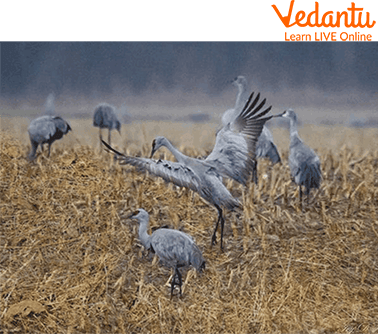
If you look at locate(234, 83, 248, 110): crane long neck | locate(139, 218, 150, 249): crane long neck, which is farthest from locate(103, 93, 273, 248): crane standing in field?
locate(234, 83, 248, 110): crane long neck

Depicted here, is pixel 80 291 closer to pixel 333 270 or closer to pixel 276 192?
pixel 333 270

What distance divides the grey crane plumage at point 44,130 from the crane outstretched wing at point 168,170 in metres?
2.66

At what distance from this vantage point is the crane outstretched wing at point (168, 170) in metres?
3.18

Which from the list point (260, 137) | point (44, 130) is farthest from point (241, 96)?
point (44, 130)

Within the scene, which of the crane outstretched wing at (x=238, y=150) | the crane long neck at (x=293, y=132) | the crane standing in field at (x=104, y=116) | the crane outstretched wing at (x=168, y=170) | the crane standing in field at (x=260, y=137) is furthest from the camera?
the crane standing in field at (x=104, y=116)

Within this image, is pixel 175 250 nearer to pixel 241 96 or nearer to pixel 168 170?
pixel 168 170

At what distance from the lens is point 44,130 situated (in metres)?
5.65

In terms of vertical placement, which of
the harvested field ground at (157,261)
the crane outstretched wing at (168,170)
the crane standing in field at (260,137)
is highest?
the crane standing in field at (260,137)

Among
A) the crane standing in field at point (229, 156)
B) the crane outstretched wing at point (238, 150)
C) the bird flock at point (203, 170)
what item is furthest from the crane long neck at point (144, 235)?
the crane outstretched wing at point (238, 150)

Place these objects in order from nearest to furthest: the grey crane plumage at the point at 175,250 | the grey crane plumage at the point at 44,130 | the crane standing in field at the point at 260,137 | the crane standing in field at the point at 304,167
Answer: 1. the grey crane plumage at the point at 175,250
2. the crane standing in field at the point at 304,167
3. the crane standing in field at the point at 260,137
4. the grey crane plumage at the point at 44,130

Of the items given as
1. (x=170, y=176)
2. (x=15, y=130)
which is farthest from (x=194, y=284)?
(x=15, y=130)

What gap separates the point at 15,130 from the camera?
5.77 m

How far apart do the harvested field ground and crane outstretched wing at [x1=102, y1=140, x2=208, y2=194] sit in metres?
0.74

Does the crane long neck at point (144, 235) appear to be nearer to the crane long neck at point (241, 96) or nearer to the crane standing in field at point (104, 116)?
the crane long neck at point (241, 96)
